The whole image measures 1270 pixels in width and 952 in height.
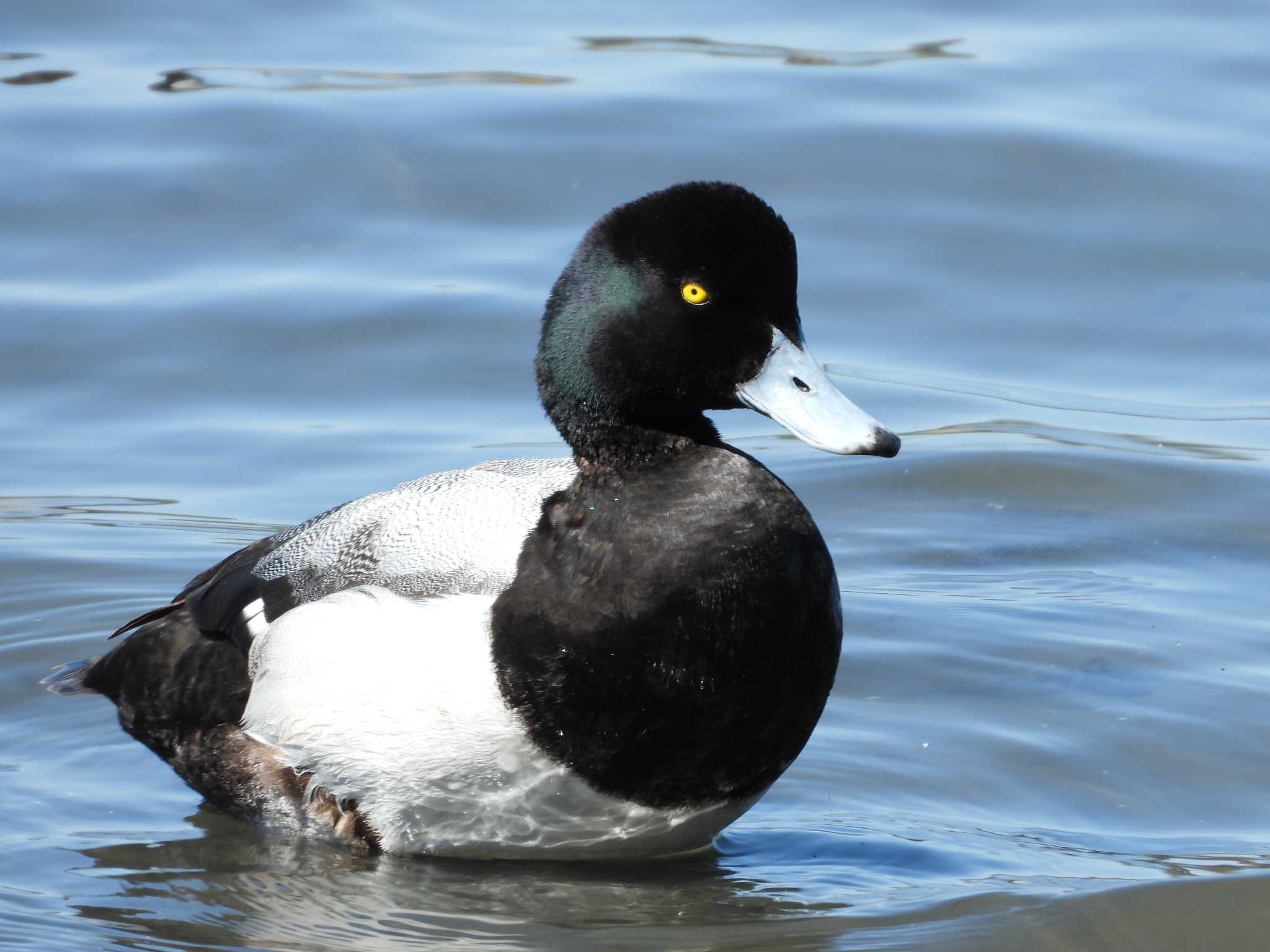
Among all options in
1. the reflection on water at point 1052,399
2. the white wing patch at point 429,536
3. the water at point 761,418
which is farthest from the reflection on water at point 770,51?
the white wing patch at point 429,536

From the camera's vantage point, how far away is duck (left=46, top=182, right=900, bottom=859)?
4.47 meters

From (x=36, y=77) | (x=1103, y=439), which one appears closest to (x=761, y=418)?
(x=1103, y=439)

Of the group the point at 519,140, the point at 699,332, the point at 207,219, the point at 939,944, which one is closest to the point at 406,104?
the point at 519,140

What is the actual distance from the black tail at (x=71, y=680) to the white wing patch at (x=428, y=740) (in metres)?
1.00

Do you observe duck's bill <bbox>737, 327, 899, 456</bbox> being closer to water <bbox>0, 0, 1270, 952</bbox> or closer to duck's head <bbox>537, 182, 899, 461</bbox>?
duck's head <bbox>537, 182, 899, 461</bbox>

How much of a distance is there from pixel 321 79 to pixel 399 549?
7.92 m

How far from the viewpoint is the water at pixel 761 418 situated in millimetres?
4867

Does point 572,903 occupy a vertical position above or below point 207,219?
below

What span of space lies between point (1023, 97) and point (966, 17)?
1446 millimetres

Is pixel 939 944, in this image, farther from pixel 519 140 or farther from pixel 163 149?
pixel 163 149

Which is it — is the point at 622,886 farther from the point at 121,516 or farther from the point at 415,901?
the point at 121,516

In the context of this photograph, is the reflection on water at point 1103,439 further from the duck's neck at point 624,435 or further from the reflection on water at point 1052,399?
the duck's neck at point 624,435

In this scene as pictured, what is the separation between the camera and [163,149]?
11258mm

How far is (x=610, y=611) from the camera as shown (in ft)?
14.6
